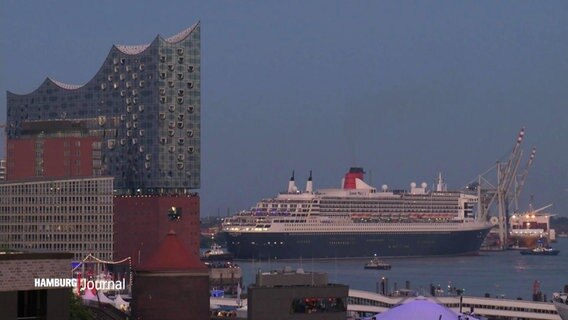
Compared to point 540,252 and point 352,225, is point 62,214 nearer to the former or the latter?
point 352,225

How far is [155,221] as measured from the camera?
261ft

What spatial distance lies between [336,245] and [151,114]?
154 feet

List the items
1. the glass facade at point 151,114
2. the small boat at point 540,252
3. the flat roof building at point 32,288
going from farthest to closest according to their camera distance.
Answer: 1. the small boat at point 540,252
2. the glass facade at point 151,114
3. the flat roof building at point 32,288

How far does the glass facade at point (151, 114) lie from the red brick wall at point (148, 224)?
2537 millimetres

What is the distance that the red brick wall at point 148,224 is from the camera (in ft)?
259

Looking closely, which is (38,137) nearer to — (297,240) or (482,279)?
(482,279)

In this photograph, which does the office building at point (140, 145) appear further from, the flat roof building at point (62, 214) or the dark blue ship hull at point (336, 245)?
the dark blue ship hull at point (336, 245)

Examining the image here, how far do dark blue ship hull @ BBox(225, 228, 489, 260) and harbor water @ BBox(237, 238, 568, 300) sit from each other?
894 millimetres

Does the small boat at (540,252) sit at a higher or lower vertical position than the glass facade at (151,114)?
lower

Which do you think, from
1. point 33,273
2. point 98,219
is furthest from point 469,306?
point 33,273

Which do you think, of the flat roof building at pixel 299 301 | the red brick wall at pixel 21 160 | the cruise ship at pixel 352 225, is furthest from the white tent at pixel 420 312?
the cruise ship at pixel 352 225

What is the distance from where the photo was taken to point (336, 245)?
128m

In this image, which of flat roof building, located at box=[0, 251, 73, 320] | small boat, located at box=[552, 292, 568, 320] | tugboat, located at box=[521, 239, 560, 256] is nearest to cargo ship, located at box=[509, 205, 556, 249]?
tugboat, located at box=[521, 239, 560, 256]

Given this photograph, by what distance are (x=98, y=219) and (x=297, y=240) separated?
46.3 metres
